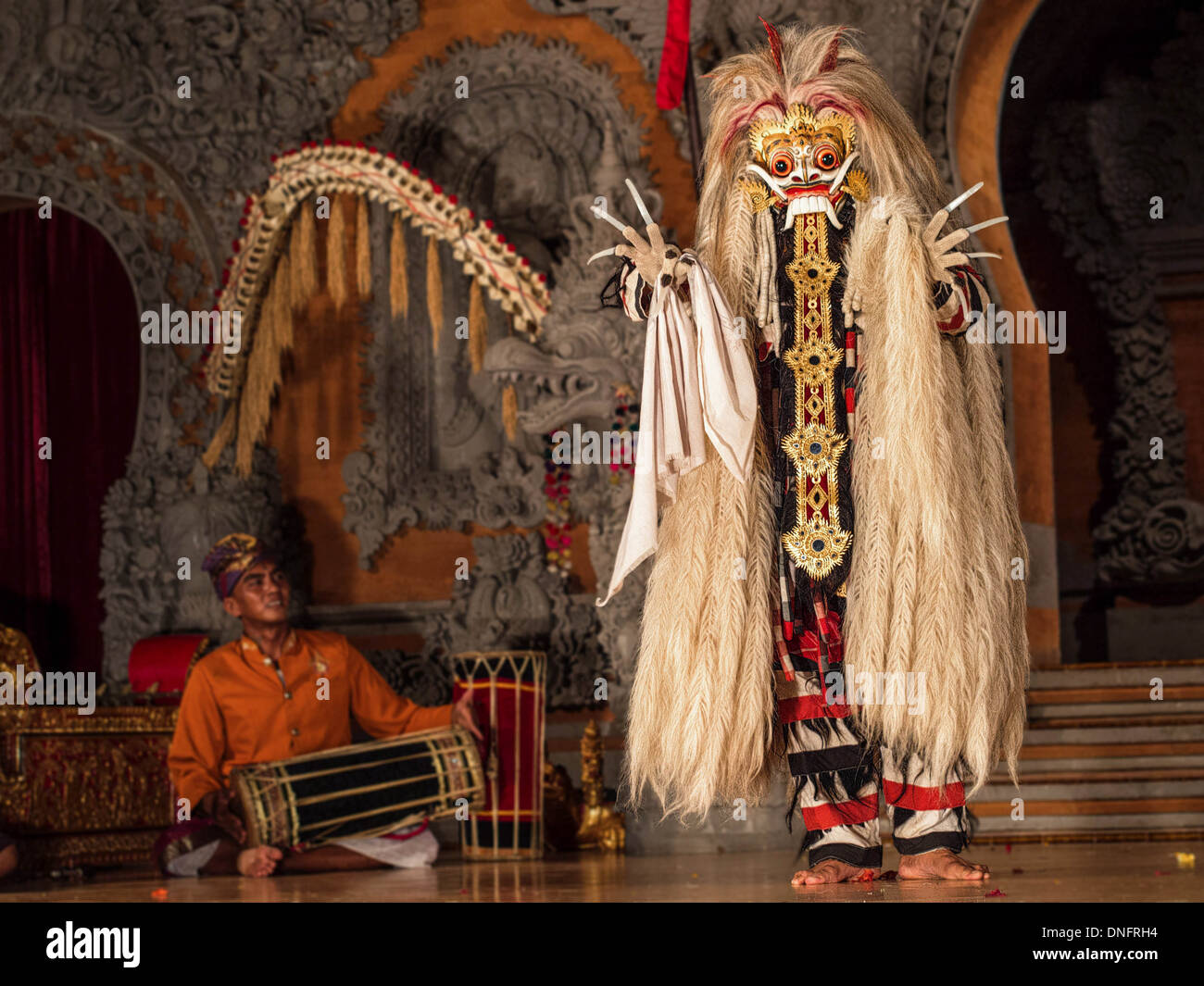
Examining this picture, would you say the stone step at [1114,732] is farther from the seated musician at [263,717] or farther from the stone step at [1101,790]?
the seated musician at [263,717]

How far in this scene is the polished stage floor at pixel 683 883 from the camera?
409 centimetres

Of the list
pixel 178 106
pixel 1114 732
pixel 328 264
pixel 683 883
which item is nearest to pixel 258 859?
pixel 683 883

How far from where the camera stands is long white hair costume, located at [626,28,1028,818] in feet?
14.1

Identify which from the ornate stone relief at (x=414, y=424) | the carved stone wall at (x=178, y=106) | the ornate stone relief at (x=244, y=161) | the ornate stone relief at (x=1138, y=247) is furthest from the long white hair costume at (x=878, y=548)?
the ornate stone relief at (x=1138, y=247)

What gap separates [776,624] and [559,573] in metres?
3.20

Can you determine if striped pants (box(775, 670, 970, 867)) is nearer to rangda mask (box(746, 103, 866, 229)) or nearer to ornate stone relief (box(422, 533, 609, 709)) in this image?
rangda mask (box(746, 103, 866, 229))

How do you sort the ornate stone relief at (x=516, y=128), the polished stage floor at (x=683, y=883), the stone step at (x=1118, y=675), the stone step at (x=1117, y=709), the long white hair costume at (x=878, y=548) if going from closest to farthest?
1. the polished stage floor at (x=683, y=883)
2. the long white hair costume at (x=878, y=548)
3. the stone step at (x=1117, y=709)
4. the stone step at (x=1118, y=675)
5. the ornate stone relief at (x=516, y=128)

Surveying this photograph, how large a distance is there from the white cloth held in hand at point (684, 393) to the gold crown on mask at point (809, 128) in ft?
1.52

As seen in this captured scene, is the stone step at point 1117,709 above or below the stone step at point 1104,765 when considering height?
above

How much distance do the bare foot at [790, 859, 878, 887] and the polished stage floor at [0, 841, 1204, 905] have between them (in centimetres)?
5

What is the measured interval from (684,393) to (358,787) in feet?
Answer: 7.65

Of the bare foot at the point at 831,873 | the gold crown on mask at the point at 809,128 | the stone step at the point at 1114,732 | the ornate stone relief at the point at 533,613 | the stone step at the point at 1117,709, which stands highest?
the gold crown on mask at the point at 809,128

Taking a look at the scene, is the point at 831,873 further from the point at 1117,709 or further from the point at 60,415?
the point at 60,415
